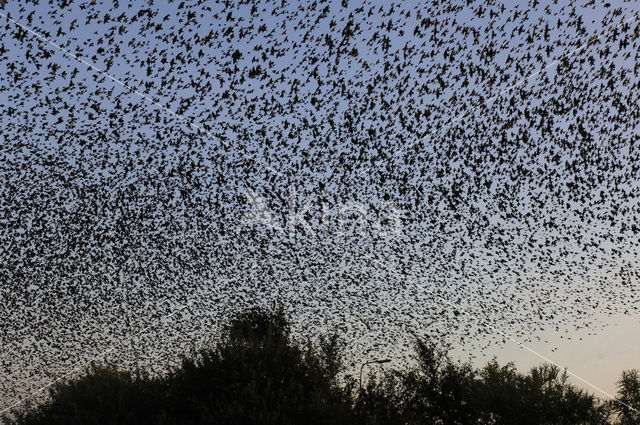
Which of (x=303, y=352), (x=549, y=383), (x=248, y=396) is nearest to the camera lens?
(x=248, y=396)

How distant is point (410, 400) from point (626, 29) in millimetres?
29536

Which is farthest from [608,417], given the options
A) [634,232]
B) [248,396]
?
[248,396]

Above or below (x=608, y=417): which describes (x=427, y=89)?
above

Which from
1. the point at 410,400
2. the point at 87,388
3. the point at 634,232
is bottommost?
the point at 87,388

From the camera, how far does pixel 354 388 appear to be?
2183 cm

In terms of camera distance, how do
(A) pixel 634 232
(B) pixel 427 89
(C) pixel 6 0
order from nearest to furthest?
→ (C) pixel 6 0
(B) pixel 427 89
(A) pixel 634 232

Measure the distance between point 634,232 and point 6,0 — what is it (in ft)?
66.8

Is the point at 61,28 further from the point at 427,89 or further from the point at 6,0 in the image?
the point at 427,89

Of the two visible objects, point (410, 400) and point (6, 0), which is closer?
point (6, 0)

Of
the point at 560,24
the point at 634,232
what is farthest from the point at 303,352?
the point at 560,24

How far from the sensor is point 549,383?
34281 millimetres

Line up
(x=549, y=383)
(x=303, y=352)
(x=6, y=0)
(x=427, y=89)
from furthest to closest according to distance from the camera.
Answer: (x=549, y=383) → (x=303, y=352) → (x=427, y=89) → (x=6, y=0)

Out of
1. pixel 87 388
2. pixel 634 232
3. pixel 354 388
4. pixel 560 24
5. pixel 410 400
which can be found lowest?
pixel 87 388

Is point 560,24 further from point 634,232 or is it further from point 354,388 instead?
point 354,388
